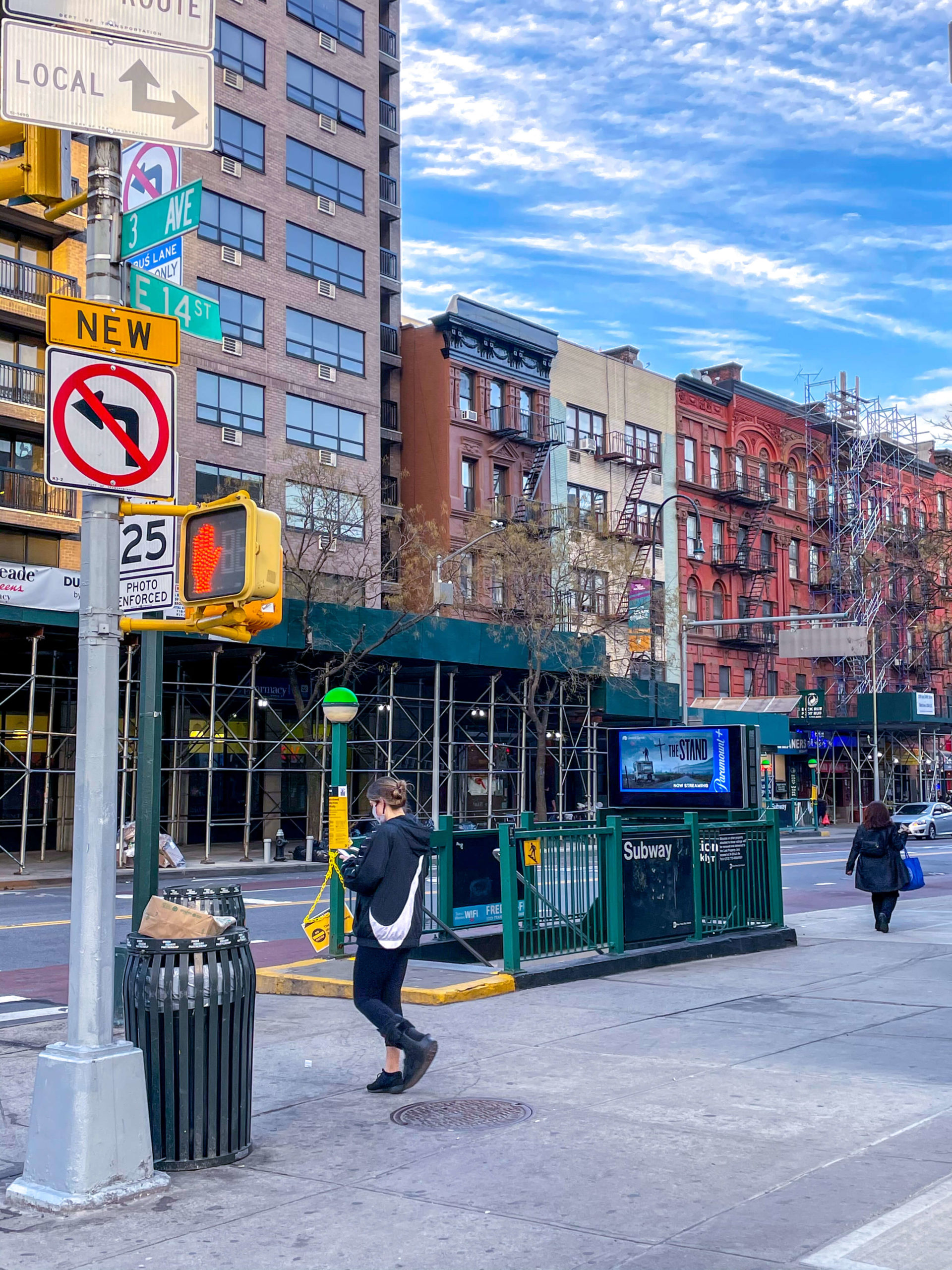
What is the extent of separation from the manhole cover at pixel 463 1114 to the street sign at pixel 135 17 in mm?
5438

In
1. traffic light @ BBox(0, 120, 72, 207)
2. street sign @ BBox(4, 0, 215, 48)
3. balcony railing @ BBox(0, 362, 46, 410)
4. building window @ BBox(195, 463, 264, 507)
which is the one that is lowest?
traffic light @ BBox(0, 120, 72, 207)

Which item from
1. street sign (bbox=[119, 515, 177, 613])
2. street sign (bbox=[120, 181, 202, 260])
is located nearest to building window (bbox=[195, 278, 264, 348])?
street sign (bbox=[119, 515, 177, 613])

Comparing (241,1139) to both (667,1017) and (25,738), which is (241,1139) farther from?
(25,738)

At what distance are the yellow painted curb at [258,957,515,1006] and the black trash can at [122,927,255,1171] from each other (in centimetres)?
423

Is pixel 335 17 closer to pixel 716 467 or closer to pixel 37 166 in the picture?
pixel 716 467

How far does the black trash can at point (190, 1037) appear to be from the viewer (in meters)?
6.08

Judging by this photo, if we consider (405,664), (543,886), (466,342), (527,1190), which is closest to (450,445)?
(466,342)

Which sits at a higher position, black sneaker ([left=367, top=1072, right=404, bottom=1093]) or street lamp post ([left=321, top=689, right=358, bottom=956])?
street lamp post ([left=321, top=689, right=358, bottom=956])

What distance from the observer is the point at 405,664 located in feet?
124

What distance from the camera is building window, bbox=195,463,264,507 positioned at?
36.6m

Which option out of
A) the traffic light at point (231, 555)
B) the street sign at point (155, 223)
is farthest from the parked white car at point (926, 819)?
the traffic light at point (231, 555)

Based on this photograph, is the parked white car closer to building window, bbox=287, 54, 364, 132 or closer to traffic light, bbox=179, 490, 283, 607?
building window, bbox=287, 54, 364, 132

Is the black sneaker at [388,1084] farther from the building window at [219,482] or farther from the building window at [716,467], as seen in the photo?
the building window at [716,467]

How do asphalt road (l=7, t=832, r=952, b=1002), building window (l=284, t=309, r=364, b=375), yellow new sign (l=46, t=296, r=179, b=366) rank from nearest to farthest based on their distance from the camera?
1. yellow new sign (l=46, t=296, r=179, b=366)
2. asphalt road (l=7, t=832, r=952, b=1002)
3. building window (l=284, t=309, r=364, b=375)
